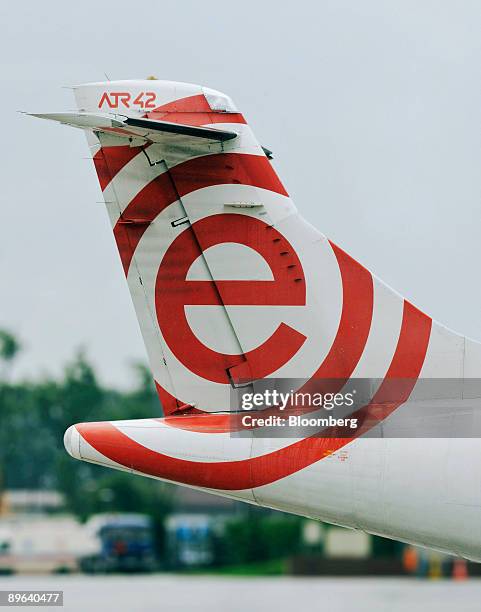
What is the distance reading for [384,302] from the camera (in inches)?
436

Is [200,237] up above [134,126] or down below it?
below

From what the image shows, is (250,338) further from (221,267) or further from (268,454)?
(268,454)

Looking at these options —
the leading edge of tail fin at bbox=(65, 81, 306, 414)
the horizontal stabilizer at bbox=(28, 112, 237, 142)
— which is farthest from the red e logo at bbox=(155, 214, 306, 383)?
the horizontal stabilizer at bbox=(28, 112, 237, 142)

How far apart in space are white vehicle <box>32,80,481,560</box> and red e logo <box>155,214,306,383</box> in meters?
0.01

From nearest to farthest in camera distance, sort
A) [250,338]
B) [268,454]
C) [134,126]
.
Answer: [134,126], [268,454], [250,338]

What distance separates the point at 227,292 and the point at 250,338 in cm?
44

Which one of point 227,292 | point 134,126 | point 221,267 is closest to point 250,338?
point 227,292

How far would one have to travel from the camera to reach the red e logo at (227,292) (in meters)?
11.3

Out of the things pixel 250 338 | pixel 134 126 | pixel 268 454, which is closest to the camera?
pixel 134 126

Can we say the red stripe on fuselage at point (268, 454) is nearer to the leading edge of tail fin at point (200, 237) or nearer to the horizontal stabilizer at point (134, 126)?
the leading edge of tail fin at point (200, 237)

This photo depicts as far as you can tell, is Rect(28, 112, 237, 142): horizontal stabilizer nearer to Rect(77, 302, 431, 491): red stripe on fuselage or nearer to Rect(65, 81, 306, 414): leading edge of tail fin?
Rect(65, 81, 306, 414): leading edge of tail fin

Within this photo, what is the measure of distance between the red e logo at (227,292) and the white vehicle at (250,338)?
1 cm

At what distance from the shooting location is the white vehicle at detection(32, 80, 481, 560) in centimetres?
1040

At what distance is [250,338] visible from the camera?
11.4 m
